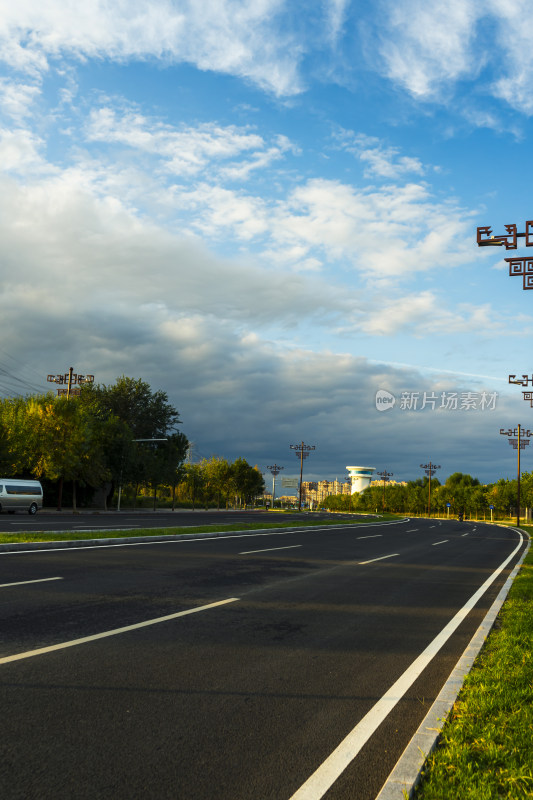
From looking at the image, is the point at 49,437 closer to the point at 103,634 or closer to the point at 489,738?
the point at 103,634

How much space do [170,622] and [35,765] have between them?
3745 mm

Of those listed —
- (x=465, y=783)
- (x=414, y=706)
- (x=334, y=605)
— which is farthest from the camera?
(x=334, y=605)

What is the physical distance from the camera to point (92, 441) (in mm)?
47812

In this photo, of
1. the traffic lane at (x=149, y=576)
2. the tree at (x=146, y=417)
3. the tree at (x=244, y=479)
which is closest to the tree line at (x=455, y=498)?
the tree at (x=244, y=479)

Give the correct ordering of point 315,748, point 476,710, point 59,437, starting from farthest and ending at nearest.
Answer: point 59,437, point 476,710, point 315,748

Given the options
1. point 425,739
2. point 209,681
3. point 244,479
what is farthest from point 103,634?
point 244,479

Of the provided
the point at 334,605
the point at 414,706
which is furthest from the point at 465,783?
the point at 334,605

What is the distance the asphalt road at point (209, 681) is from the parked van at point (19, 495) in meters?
26.7

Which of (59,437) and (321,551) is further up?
(59,437)

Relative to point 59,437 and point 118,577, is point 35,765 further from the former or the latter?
point 59,437

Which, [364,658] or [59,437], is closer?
[364,658]

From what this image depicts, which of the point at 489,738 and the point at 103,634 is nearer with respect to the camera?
the point at 489,738

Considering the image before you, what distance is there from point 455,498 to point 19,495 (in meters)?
96.1

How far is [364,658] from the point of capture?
6.06 meters
